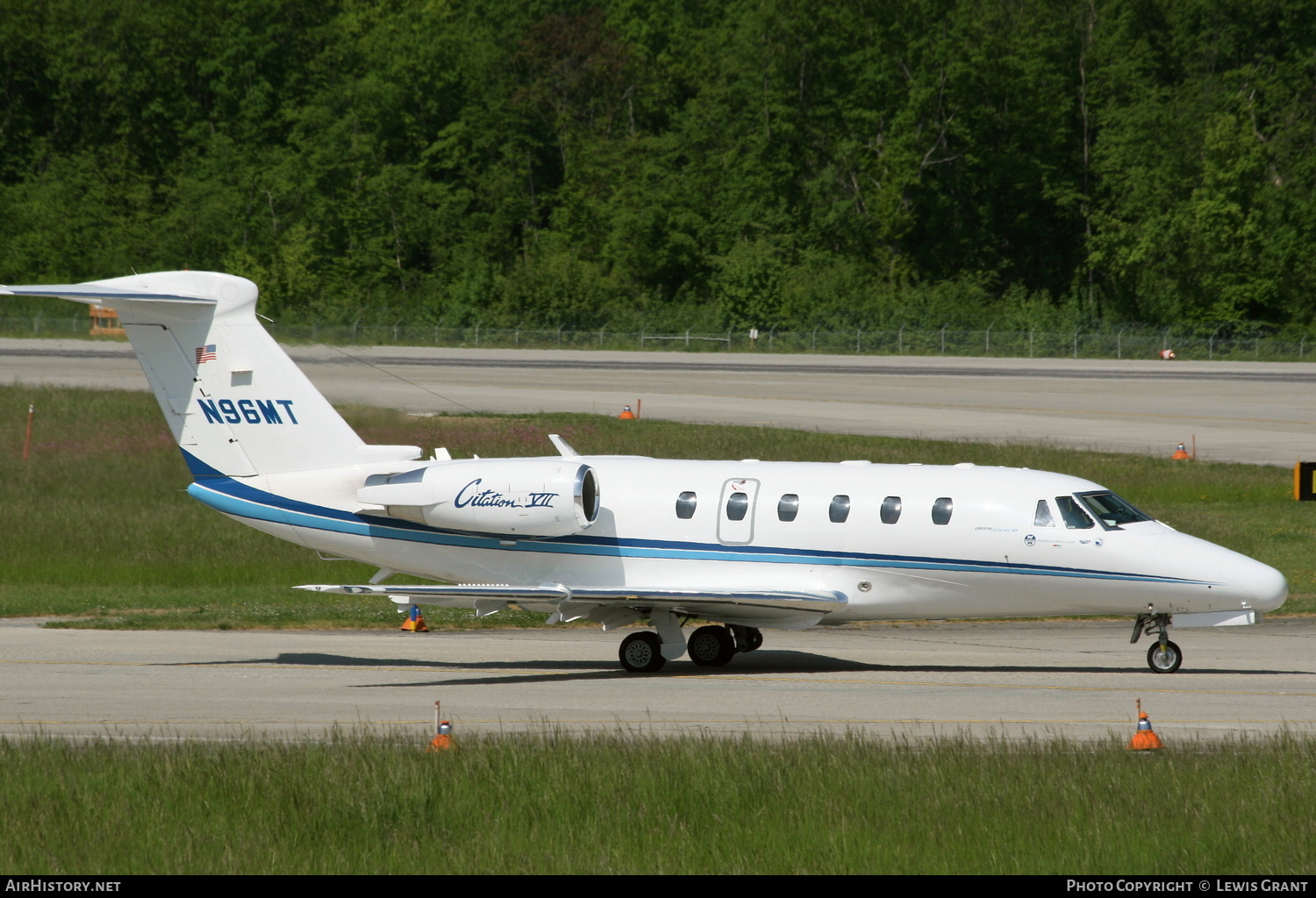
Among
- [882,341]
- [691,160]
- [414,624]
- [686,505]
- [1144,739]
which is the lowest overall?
[882,341]

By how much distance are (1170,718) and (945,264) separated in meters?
78.0

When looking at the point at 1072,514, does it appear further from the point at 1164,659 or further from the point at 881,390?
the point at 881,390

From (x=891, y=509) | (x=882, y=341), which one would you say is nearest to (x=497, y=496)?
(x=891, y=509)

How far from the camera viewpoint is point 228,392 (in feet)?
66.9

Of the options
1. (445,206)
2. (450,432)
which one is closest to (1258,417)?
(450,432)

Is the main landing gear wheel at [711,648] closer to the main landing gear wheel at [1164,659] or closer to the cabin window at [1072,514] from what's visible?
the cabin window at [1072,514]

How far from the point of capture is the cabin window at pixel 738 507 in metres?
19.2

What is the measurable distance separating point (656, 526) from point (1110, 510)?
587 centimetres

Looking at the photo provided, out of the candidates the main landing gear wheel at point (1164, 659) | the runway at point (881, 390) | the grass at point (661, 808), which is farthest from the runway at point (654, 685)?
the runway at point (881, 390)

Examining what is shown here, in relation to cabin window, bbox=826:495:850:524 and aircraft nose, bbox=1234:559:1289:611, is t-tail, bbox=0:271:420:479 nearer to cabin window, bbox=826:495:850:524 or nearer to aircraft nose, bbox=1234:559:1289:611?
cabin window, bbox=826:495:850:524

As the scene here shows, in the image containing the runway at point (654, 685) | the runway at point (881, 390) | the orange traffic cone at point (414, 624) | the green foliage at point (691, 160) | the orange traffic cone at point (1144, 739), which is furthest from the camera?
the green foliage at point (691, 160)

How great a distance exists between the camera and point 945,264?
90938 mm

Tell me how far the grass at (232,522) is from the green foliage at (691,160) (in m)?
Result: 40.3

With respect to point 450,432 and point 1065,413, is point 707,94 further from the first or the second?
point 450,432
